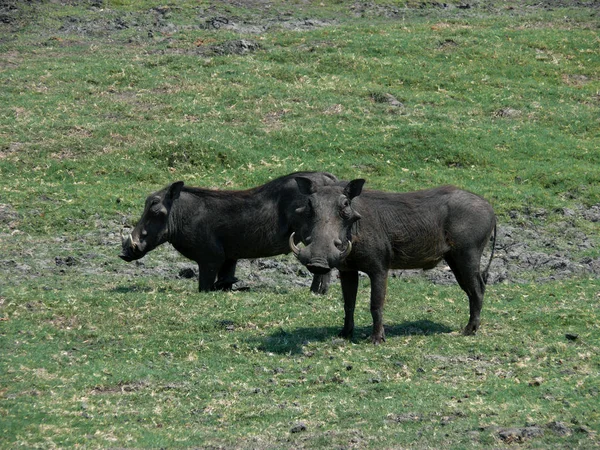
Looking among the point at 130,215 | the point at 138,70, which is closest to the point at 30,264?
the point at 130,215

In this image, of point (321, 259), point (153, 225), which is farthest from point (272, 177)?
point (321, 259)

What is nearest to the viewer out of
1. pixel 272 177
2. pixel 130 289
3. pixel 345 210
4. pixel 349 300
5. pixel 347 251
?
pixel 347 251

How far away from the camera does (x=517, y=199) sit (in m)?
23.6

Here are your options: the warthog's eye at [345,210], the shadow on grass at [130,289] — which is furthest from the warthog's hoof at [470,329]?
the shadow on grass at [130,289]

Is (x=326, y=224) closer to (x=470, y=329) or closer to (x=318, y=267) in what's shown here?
(x=318, y=267)

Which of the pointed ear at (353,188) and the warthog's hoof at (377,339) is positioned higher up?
the pointed ear at (353,188)

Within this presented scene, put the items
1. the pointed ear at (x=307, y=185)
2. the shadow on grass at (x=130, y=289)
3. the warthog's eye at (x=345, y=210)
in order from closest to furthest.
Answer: the warthog's eye at (x=345, y=210)
the pointed ear at (x=307, y=185)
the shadow on grass at (x=130, y=289)

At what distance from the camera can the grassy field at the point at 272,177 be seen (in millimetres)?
11484

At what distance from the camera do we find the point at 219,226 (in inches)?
701

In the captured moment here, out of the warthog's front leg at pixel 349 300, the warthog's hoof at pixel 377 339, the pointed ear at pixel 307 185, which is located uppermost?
the pointed ear at pixel 307 185

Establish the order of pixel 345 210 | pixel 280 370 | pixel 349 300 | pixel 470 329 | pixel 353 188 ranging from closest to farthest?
pixel 280 370
pixel 345 210
pixel 353 188
pixel 349 300
pixel 470 329

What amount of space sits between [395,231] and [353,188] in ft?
3.25

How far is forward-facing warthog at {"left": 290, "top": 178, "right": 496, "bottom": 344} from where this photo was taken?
1398 cm

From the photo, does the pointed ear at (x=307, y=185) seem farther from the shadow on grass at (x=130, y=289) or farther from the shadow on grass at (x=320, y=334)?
the shadow on grass at (x=130, y=289)
